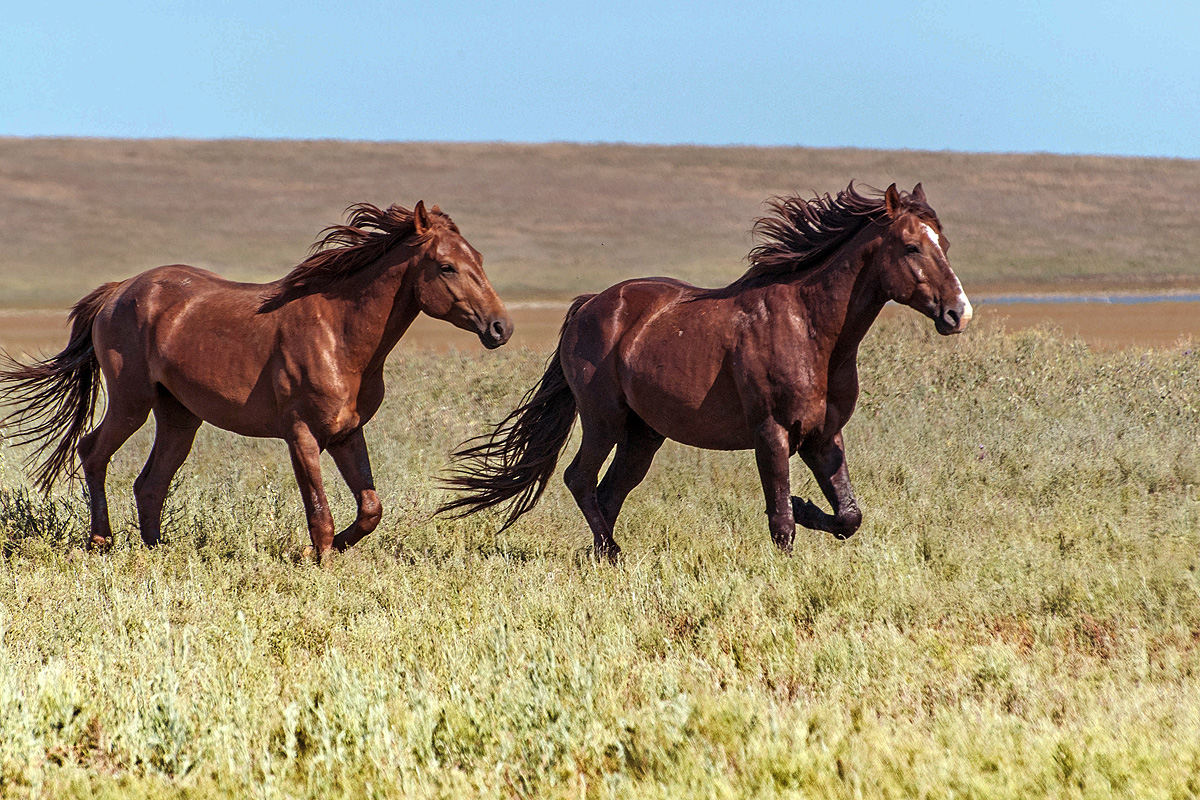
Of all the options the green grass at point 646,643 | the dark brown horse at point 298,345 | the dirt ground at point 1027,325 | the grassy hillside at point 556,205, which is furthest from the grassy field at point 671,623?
the grassy hillside at point 556,205

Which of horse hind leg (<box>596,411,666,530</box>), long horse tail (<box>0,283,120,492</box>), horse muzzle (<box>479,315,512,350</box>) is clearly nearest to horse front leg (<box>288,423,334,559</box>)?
horse muzzle (<box>479,315,512,350</box>)

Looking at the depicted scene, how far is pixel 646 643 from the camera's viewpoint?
212 inches

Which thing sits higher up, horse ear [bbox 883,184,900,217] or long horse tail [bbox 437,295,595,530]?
horse ear [bbox 883,184,900,217]

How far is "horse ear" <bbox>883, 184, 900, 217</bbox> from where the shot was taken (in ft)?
20.5

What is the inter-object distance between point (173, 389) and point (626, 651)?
11.5ft

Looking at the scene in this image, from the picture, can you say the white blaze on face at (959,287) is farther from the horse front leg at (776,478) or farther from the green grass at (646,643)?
the green grass at (646,643)

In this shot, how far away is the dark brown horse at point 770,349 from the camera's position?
627 centimetres

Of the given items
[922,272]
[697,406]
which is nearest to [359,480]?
[697,406]

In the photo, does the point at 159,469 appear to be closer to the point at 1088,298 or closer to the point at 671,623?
the point at 671,623

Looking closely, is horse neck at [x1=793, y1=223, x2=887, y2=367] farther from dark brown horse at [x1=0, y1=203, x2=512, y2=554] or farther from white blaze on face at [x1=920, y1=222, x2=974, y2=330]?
dark brown horse at [x1=0, y1=203, x2=512, y2=554]

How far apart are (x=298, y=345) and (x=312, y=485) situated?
0.78 meters

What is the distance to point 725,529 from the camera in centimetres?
773

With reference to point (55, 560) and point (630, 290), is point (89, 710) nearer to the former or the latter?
point (55, 560)

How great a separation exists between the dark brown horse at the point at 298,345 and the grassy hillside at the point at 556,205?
126 feet
